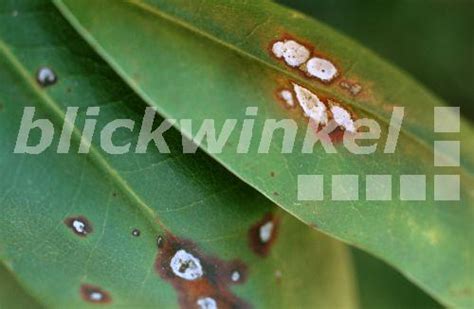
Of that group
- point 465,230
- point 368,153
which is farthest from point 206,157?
point 465,230

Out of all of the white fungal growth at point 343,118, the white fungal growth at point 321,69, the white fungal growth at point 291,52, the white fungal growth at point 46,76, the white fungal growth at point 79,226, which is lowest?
the white fungal growth at point 79,226

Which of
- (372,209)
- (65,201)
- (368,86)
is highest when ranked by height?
(368,86)

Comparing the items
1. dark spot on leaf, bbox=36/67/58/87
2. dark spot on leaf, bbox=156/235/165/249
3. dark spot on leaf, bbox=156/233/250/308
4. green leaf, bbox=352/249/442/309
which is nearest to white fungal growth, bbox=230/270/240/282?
dark spot on leaf, bbox=156/233/250/308

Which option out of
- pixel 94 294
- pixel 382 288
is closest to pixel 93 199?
pixel 94 294

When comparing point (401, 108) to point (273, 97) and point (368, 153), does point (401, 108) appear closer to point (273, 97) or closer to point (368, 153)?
point (368, 153)

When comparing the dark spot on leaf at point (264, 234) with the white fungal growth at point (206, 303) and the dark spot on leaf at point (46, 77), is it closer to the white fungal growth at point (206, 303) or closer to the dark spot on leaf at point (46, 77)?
the white fungal growth at point (206, 303)

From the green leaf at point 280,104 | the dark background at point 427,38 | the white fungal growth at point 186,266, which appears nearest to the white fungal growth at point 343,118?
the green leaf at point 280,104

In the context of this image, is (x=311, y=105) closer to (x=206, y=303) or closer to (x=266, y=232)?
(x=266, y=232)

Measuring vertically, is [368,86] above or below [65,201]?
above
